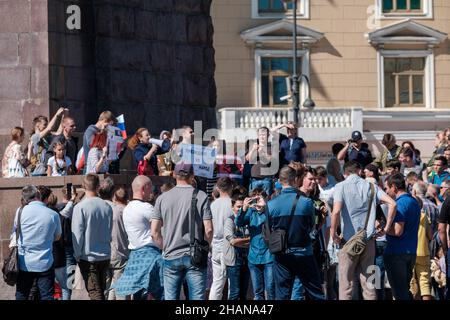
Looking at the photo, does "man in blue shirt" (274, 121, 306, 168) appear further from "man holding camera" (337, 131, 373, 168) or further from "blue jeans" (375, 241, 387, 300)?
"blue jeans" (375, 241, 387, 300)

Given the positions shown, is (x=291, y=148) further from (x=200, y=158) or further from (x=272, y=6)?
(x=272, y=6)

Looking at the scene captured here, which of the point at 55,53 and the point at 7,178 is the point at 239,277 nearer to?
the point at 7,178

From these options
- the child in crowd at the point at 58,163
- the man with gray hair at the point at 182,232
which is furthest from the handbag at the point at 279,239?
the child in crowd at the point at 58,163

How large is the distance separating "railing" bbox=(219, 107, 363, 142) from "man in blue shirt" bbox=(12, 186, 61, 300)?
38.7 meters

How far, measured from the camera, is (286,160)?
69.9 feet

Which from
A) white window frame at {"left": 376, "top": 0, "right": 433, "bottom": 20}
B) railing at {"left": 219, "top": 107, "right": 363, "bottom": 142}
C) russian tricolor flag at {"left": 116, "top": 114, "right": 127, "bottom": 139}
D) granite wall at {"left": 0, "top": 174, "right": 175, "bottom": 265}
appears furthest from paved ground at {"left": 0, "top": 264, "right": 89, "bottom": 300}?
white window frame at {"left": 376, "top": 0, "right": 433, "bottom": 20}

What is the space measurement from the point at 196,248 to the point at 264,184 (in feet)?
18.1

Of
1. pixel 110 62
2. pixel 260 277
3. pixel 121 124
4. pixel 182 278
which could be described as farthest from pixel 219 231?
pixel 110 62

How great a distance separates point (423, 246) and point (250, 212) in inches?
95.4

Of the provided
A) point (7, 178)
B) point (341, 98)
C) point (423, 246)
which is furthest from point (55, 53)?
point (341, 98)

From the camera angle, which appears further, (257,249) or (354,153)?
(354,153)

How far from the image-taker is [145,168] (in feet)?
66.7

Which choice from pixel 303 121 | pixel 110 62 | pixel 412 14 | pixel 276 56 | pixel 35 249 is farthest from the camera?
pixel 412 14

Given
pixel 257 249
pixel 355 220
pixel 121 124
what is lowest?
pixel 257 249
